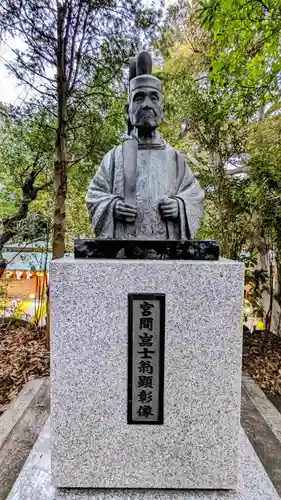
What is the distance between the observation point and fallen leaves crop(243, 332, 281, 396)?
3514mm

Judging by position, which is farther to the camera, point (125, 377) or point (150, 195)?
point (150, 195)

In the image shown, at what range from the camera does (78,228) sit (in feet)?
21.9

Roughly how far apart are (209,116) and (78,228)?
377 cm

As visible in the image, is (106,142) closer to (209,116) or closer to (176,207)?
(209,116)

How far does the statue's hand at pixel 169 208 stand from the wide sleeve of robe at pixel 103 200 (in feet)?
0.92

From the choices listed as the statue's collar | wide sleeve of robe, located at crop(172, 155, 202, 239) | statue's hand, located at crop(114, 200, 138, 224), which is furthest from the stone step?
the statue's collar

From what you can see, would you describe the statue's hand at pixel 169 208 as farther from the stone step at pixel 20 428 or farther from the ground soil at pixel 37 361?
the ground soil at pixel 37 361

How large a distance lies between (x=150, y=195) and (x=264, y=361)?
3344 millimetres

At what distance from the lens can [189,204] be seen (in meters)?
1.78

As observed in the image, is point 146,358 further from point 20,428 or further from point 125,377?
point 20,428

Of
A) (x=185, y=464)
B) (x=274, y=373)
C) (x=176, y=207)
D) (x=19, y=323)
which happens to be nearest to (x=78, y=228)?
(x=19, y=323)

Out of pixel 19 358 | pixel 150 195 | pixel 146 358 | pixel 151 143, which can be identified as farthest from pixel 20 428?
pixel 151 143

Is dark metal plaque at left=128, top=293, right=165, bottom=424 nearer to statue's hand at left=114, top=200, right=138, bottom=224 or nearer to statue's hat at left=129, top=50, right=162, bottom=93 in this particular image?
statue's hand at left=114, top=200, right=138, bottom=224

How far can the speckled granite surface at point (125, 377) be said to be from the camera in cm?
146
